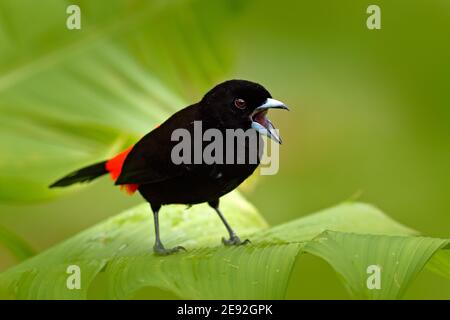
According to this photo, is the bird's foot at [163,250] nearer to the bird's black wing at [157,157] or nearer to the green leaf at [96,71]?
the bird's black wing at [157,157]

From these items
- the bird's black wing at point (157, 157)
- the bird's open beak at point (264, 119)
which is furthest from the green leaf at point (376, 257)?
the bird's black wing at point (157, 157)

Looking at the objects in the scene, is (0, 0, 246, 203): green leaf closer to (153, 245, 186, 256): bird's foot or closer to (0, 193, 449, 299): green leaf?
(0, 193, 449, 299): green leaf

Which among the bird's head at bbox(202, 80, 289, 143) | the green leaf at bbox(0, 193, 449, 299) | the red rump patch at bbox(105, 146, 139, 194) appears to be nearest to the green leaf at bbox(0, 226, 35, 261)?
the green leaf at bbox(0, 193, 449, 299)

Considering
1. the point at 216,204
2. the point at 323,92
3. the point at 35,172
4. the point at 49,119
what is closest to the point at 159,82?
the point at 49,119

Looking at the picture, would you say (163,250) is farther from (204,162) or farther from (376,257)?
(376,257)

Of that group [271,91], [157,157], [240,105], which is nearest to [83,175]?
[157,157]

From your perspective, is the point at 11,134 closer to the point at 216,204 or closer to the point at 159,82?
the point at 159,82
